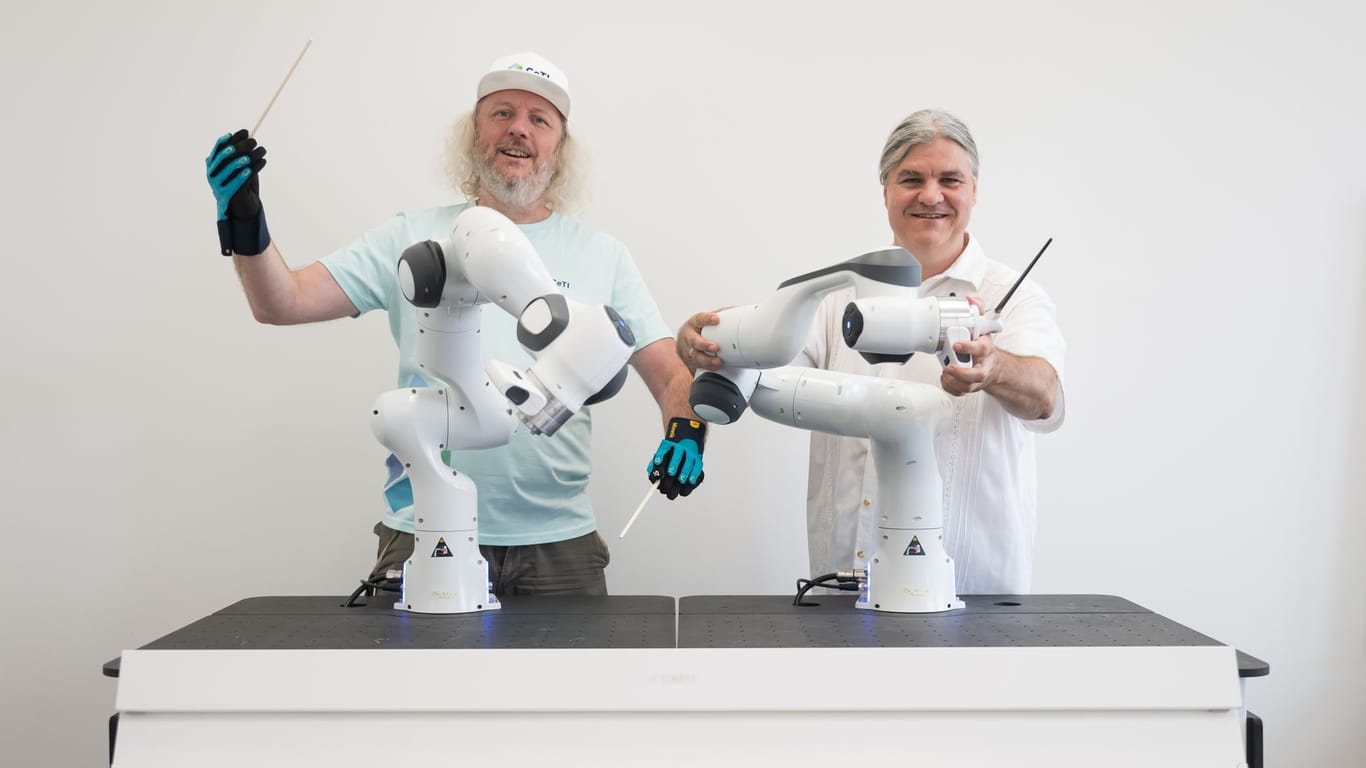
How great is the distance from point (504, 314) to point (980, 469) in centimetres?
83

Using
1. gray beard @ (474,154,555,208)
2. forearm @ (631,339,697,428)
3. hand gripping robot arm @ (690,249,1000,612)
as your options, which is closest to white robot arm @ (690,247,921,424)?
hand gripping robot arm @ (690,249,1000,612)

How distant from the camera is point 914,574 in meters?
1.37

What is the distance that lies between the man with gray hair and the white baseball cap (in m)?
0.60

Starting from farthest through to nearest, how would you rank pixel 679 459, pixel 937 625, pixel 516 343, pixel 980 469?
pixel 516 343 → pixel 980 469 → pixel 679 459 → pixel 937 625

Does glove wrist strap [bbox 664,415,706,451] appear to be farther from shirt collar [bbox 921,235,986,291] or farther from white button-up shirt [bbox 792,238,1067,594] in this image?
shirt collar [bbox 921,235,986,291]

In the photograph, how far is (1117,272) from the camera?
2.31 metres

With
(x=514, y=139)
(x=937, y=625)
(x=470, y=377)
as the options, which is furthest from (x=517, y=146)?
(x=937, y=625)

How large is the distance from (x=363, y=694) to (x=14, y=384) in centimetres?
158

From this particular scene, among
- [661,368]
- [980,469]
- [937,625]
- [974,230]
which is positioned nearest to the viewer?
[937,625]

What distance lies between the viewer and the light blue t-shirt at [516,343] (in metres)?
1.66

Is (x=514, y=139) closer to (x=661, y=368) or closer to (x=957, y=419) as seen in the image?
(x=661, y=368)

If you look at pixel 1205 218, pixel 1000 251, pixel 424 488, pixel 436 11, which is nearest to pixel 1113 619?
pixel 424 488

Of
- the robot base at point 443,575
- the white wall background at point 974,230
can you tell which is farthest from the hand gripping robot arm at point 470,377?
the white wall background at point 974,230

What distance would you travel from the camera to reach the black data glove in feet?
4.75
